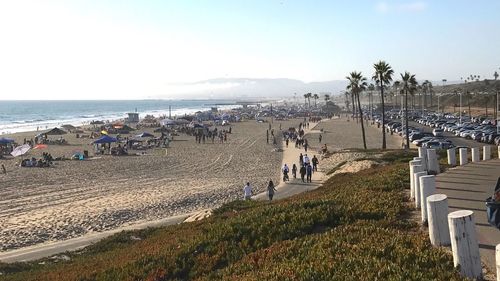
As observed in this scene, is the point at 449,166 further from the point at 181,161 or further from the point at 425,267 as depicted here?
the point at 181,161

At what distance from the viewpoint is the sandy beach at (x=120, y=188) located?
21.2 metres

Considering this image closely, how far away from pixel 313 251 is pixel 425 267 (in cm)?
175

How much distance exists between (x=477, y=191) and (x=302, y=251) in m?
6.29

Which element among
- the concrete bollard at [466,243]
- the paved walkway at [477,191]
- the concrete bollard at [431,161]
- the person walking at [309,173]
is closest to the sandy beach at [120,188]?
the person walking at [309,173]

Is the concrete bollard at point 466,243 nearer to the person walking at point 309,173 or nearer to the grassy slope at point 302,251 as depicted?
the grassy slope at point 302,251

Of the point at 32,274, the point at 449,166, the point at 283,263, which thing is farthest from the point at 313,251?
the point at 449,166

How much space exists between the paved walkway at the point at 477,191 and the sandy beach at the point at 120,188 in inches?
491

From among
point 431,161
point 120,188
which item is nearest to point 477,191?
point 431,161

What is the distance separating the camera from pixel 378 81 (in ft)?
143

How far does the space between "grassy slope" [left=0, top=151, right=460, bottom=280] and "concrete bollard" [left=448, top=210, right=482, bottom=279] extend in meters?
0.20

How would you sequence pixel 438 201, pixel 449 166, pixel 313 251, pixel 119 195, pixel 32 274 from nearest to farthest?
pixel 438 201, pixel 313 251, pixel 32 274, pixel 449 166, pixel 119 195

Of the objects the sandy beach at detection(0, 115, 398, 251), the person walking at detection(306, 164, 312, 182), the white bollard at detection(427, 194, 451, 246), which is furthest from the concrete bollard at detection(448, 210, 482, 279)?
the person walking at detection(306, 164, 312, 182)

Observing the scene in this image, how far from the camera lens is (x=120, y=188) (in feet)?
98.0

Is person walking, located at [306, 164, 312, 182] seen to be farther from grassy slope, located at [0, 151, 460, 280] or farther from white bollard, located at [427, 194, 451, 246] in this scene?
white bollard, located at [427, 194, 451, 246]
